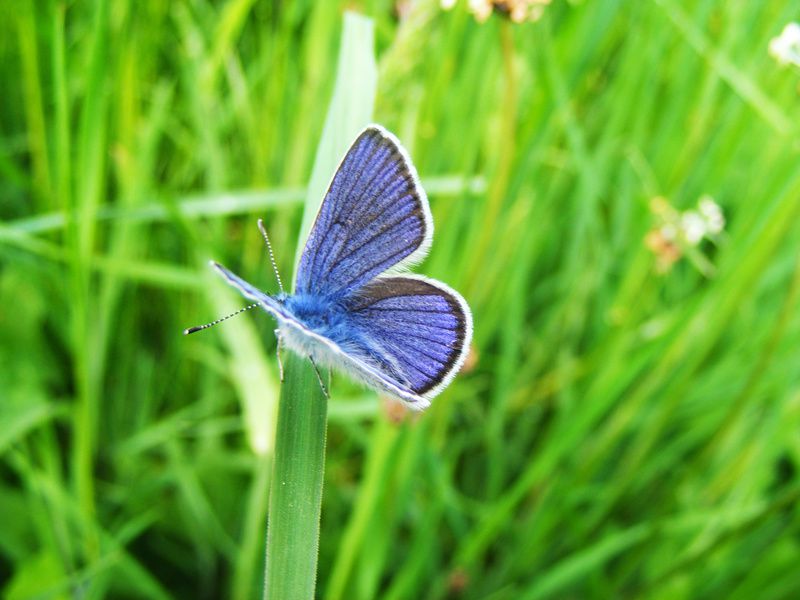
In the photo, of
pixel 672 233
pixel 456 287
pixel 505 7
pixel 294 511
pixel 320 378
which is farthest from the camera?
pixel 672 233

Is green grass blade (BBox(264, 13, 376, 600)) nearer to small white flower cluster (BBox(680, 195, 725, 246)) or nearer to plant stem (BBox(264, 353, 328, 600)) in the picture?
plant stem (BBox(264, 353, 328, 600))

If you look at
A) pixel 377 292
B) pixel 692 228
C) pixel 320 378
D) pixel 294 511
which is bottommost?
pixel 294 511

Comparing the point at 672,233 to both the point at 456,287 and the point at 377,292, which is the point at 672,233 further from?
the point at 377,292

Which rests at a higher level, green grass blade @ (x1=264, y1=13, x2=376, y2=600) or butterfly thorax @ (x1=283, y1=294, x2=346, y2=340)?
butterfly thorax @ (x1=283, y1=294, x2=346, y2=340)

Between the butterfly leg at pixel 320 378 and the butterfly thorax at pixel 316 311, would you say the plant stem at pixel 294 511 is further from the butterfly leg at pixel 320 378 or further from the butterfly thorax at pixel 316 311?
the butterfly thorax at pixel 316 311

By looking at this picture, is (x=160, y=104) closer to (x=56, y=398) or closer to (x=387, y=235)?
(x=56, y=398)

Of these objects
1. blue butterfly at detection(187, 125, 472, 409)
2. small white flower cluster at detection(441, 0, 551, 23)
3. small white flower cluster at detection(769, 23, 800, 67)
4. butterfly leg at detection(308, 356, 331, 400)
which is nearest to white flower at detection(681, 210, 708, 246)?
small white flower cluster at detection(769, 23, 800, 67)

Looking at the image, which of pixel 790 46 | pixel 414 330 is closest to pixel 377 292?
pixel 414 330
